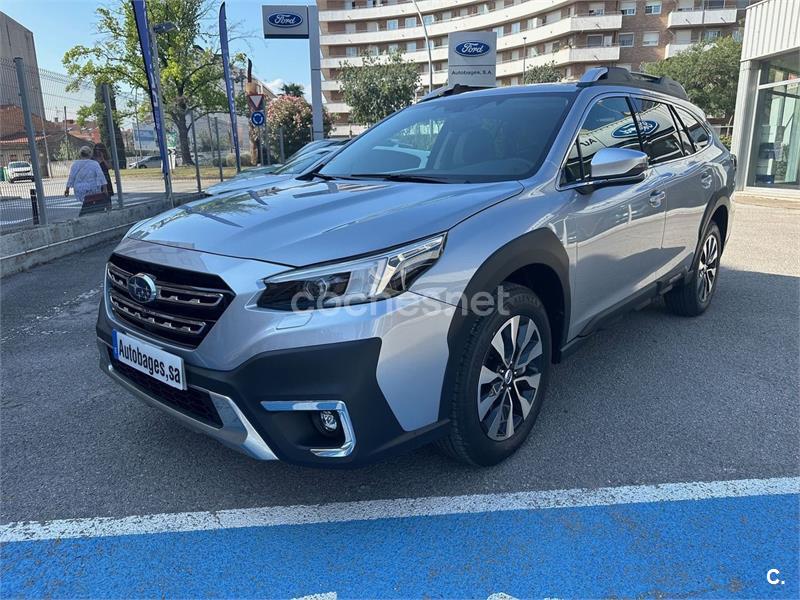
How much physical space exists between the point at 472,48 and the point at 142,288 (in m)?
22.4

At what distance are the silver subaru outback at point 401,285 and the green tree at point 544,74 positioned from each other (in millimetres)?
56148

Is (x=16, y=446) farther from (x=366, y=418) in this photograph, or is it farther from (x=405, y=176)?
(x=405, y=176)

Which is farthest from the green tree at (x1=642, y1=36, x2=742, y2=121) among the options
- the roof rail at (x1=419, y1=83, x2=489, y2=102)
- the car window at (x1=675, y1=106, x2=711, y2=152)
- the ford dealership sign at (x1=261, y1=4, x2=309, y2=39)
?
the roof rail at (x1=419, y1=83, x2=489, y2=102)

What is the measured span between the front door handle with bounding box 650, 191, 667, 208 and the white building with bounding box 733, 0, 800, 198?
1193cm

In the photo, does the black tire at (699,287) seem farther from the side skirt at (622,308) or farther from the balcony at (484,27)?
the balcony at (484,27)

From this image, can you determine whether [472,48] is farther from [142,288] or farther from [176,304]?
[176,304]

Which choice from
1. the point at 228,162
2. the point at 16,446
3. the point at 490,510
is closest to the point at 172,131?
the point at 228,162

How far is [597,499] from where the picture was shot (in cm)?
241

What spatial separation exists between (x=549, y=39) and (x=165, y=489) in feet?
216

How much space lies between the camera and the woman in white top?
28.9 ft

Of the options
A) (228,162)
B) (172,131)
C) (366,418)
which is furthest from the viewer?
(172,131)

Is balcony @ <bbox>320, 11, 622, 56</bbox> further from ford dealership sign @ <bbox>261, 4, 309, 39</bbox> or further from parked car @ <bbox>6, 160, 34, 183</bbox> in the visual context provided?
parked car @ <bbox>6, 160, 34, 183</bbox>

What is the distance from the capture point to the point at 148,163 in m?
13.8

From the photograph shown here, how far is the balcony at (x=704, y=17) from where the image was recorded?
181 feet
